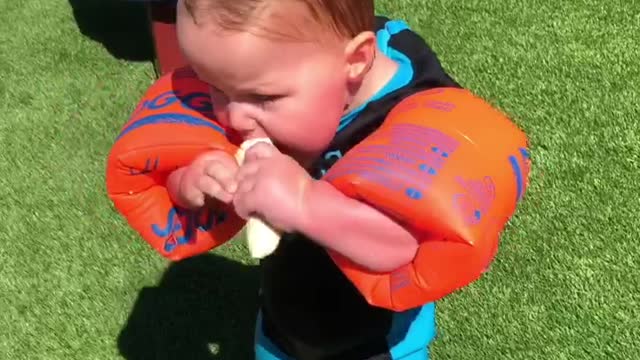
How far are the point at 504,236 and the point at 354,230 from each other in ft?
5.21

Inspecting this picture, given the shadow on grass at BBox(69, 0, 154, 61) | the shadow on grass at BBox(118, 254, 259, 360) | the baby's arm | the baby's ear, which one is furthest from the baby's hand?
the shadow on grass at BBox(69, 0, 154, 61)

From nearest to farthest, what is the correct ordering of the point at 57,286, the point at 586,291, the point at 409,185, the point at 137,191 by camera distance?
the point at 409,185 → the point at 137,191 → the point at 586,291 → the point at 57,286

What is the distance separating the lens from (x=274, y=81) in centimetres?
171

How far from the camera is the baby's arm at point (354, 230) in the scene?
5.47 feet

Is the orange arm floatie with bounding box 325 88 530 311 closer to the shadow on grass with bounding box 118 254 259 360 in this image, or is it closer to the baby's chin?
the baby's chin

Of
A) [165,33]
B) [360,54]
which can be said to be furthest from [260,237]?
[165,33]

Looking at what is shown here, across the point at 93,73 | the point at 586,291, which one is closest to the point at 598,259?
the point at 586,291

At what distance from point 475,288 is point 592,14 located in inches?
57.7

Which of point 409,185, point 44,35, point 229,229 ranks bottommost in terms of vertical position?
point 44,35

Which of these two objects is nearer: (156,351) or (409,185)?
(409,185)

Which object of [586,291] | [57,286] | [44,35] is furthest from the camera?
[44,35]

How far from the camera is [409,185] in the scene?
170 cm

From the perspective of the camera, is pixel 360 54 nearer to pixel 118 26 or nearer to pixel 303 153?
pixel 303 153

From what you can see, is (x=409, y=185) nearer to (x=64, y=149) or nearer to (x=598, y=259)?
(x=598, y=259)
